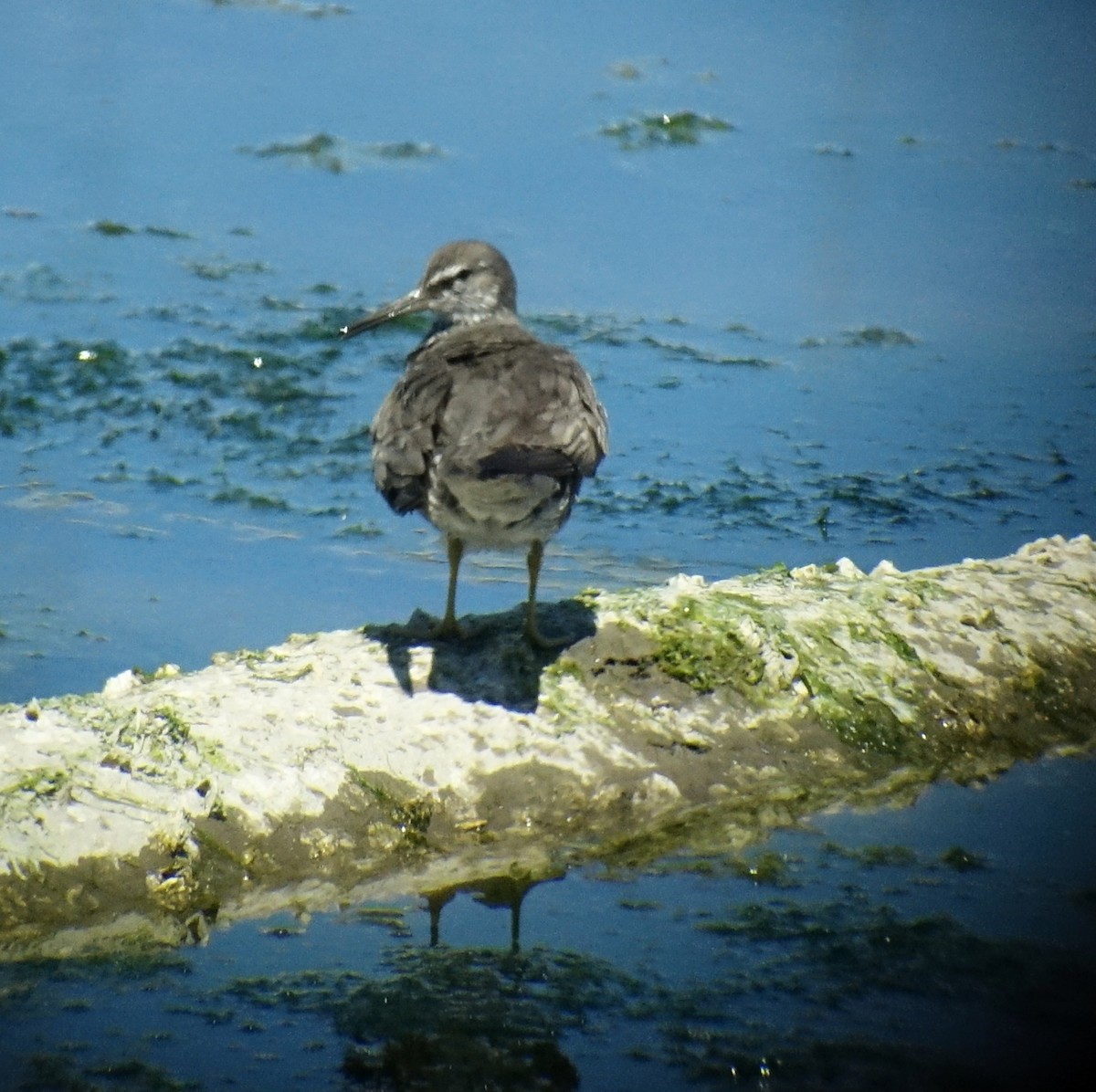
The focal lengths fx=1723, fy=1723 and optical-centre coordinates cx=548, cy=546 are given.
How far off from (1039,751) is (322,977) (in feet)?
7.52

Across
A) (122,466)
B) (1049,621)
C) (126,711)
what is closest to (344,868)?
(126,711)

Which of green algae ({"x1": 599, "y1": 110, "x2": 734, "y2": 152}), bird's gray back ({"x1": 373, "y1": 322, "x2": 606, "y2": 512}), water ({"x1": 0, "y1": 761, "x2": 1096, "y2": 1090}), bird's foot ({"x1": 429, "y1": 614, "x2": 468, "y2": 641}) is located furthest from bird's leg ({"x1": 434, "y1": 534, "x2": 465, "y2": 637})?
green algae ({"x1": 599, "y1": 110, "x2": 734, "y2": 152})

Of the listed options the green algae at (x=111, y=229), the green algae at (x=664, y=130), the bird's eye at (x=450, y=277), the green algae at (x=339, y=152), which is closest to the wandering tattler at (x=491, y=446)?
the bird's eye at (x=450, y=277)

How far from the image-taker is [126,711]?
4148 mm

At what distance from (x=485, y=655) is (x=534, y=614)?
25 cm

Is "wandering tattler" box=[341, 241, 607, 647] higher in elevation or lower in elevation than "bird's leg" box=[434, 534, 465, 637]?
higher

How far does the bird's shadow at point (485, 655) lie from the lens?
4.48 meters

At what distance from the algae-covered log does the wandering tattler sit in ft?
1.05

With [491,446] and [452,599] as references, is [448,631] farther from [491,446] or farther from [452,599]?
[491,446]

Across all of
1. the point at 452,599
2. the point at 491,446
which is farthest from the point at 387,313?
the point at 491,446

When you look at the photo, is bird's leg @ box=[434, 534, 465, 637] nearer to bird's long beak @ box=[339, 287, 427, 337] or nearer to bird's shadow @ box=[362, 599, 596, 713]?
bird's shadow @ box=[362, 599, 596, 713]

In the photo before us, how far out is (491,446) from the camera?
4.55 meters

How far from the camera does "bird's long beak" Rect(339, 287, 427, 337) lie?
6008 millimetres

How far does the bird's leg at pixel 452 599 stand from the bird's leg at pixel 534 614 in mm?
202
